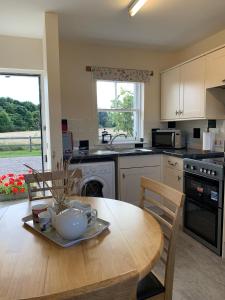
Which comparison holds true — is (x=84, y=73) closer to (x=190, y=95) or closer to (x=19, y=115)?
(x=19, y=115)

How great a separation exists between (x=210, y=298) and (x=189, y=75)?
2.60 m

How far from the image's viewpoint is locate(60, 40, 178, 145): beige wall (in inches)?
135

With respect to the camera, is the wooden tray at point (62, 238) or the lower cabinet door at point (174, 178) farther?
the lower cabinet door at point (174, 178)

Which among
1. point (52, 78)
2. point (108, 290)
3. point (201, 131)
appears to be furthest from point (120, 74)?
point (108, 290)

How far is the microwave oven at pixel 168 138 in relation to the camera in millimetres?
3533

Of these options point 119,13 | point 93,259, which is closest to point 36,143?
point 119,13

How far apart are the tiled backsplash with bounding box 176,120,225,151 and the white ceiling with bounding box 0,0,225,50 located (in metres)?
1.19

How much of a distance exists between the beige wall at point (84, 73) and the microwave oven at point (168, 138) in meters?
1.00

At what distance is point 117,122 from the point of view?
3857 mm

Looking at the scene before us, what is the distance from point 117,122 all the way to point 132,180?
3.58ft

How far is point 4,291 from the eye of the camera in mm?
773

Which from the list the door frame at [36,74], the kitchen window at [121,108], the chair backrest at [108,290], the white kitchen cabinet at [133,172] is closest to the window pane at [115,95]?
the kitchen window at [121,108]

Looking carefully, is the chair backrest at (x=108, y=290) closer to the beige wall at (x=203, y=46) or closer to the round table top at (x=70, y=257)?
the round table top at (x=70, y=257)

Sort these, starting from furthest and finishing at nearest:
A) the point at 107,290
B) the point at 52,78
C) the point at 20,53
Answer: the point at 20,53, the point at 52,78, the point at 107,290
